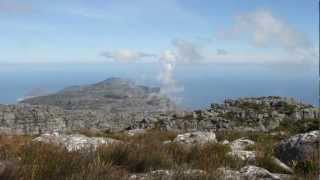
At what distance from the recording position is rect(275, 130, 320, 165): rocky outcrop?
1037 centimetres

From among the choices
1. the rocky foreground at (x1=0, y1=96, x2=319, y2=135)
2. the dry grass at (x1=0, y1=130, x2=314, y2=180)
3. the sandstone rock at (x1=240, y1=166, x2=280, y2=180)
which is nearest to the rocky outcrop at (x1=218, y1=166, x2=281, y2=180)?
the sandstone rock at (x1=240, y1=166, x2=280, y2=180)

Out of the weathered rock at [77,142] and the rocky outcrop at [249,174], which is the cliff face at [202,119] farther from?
A: the rocky outcrop at [249,174]

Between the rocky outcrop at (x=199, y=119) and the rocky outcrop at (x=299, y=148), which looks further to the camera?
the rocky outcrop at (x=199, y=119)

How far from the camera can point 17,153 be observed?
8.26 meters

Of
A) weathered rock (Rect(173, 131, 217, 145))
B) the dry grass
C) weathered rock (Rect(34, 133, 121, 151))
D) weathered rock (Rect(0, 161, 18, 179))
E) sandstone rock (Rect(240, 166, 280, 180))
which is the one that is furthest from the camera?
weathered rock (Rect(173, 131, 217, 145))

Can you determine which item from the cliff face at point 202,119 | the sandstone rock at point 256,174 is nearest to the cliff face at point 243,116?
the cliff face at point 202,119

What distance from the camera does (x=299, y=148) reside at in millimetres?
10742

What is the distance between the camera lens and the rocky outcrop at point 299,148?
10.4 metres

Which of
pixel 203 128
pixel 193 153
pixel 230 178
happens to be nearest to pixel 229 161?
pixel 193 153

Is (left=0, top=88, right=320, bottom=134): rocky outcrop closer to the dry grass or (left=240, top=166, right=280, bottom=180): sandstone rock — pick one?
the dry grass

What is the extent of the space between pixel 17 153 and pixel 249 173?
11.8 feet

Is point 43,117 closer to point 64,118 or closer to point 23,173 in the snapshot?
point 64,118

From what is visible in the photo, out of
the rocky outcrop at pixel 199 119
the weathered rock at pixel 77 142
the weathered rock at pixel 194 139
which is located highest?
the weathered rock at pixel 77 142

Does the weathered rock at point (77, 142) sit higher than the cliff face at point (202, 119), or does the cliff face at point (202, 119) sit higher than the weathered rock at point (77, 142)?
the weathered rock at point (77, 142)
